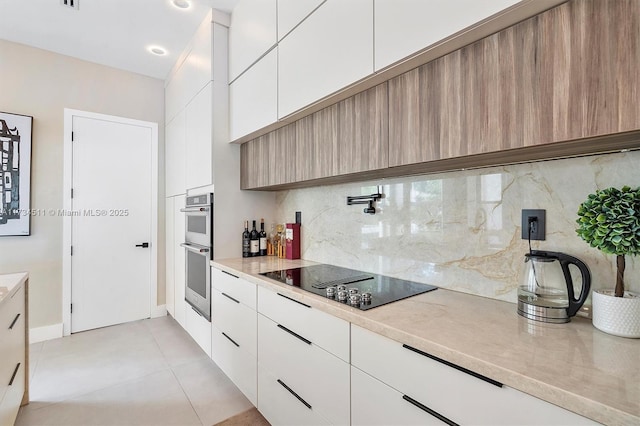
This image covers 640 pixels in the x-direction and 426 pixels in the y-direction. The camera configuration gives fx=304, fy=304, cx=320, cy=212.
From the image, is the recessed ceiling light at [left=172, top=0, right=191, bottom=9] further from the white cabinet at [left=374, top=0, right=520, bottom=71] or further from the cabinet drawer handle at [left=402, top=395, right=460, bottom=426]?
the cabinet drawer handle at [left=402, top=395, right=460, bottom=426]

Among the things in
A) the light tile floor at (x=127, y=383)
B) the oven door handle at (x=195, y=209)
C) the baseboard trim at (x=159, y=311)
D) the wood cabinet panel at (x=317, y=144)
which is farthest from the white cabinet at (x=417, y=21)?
the baseboard trim at (x=159, y=311)

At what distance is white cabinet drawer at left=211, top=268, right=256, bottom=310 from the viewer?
1879mm

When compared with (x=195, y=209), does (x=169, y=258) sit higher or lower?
lower

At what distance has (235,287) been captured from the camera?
2.07m

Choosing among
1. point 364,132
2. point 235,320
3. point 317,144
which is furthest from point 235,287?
point 364,132

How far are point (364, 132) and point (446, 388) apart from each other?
1102mm

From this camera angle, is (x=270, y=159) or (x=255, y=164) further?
(x=255, y=164)

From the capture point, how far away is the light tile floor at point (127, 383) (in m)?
1.93

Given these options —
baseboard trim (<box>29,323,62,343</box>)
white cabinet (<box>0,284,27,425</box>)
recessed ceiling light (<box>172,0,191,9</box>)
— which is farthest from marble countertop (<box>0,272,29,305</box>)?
recessed ceiling light (<box>172,0,191,9</box>)

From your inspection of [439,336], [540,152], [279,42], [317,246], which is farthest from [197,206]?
[540,152]

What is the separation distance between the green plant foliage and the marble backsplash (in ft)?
0.60

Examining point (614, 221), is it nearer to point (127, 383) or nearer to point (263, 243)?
point (263, 243)

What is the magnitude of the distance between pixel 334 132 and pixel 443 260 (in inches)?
35.0

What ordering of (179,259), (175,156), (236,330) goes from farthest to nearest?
(175,156)
(179,259)
(236,330)
